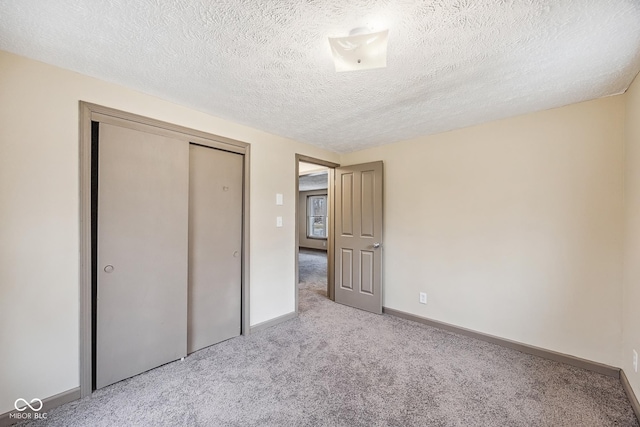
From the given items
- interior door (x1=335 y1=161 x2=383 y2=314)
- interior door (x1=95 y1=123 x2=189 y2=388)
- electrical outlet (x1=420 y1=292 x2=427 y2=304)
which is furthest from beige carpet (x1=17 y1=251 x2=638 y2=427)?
interior door (x1=335 y1=161 x2=383 y2=314)

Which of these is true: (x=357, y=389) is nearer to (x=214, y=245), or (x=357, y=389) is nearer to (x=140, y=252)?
(x=214, y=245)

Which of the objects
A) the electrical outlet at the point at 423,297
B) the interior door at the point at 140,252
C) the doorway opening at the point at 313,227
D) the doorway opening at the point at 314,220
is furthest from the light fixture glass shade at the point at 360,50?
the doorway opening at the point at 314,220

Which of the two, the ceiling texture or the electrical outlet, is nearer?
the ceiling texture

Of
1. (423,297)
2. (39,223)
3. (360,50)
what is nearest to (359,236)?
(423,297)

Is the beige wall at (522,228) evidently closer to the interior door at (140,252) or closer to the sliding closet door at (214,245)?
the sliding closet door at (214,245)

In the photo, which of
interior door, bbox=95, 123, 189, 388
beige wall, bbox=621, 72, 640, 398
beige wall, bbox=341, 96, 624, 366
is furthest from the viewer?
beige wall, bbox=341, 96, 624, 366

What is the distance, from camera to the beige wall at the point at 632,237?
1760 millimetres

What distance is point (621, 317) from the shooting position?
2.06 meters

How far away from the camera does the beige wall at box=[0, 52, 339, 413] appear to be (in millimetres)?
1575

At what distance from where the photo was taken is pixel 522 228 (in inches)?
98.1

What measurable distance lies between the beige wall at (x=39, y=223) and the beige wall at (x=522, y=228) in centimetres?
309

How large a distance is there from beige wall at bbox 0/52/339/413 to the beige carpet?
35cm

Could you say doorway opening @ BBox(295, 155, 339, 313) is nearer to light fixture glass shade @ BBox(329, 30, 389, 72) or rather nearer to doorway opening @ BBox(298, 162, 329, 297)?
doorway opening @ BBox(298, 162, 329, 297)

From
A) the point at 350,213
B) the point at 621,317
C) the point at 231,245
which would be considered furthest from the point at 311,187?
the point at 621,317
